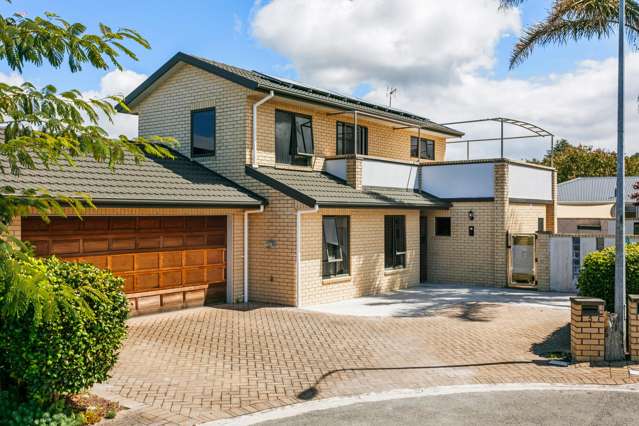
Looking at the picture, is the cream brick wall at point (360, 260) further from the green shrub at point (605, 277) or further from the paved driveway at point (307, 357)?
the green shrub at point (605, 277)

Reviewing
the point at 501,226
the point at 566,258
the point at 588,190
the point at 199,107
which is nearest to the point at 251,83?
the point at 199,107

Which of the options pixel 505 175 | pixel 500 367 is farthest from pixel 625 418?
pixel 505 175

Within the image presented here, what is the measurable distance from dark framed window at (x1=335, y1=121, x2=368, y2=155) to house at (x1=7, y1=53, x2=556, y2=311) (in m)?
0.06

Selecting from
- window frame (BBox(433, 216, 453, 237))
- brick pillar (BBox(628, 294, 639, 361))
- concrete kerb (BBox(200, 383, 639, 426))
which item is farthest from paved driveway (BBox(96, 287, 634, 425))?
window frame (BBox(433, 216, 453, 237))

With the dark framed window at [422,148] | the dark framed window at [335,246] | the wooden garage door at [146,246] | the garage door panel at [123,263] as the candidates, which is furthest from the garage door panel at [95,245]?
the dark framed window at [422,148]

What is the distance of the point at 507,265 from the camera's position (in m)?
20.1

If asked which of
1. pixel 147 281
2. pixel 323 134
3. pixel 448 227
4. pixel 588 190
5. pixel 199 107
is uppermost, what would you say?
pixel 199 107

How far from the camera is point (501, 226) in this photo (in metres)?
20.2

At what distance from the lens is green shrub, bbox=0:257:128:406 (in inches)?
262

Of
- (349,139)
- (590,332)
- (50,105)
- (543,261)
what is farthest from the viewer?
(349,139)

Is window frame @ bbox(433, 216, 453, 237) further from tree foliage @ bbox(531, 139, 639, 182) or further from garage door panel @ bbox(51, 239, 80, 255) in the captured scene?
tree foliage @ bbox(531, 139, 639, 182)

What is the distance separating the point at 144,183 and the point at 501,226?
39.3 feet

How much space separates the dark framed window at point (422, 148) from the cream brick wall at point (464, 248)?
3788 mm

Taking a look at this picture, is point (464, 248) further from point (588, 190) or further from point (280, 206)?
point (588, 190)
